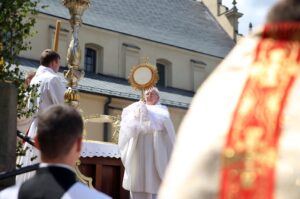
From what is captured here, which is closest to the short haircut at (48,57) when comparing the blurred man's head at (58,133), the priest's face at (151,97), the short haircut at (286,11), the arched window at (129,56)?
the priest's face at (151,97)

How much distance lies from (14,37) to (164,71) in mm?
29685

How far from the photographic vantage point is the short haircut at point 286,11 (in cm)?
142

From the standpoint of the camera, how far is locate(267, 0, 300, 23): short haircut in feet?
4.67

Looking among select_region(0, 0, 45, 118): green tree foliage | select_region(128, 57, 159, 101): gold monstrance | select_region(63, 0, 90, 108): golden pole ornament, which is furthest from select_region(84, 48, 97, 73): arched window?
select_region(0, 0, 45, 118): green tree foliage

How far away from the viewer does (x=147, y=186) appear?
351 inches

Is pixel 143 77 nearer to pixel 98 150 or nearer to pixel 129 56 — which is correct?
pixel 98 150

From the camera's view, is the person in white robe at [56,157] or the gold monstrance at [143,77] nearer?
the person in white robe at [56,157]

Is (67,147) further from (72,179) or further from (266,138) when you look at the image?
(266,138)

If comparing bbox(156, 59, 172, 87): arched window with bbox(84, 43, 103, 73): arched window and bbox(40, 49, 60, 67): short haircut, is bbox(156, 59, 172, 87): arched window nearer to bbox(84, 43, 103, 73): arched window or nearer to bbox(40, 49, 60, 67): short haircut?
bbox(84, 43, 103, 73): arched window

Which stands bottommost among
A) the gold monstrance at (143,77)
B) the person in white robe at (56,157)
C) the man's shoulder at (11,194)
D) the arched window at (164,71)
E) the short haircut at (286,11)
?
the man's shoulder at (11,194)

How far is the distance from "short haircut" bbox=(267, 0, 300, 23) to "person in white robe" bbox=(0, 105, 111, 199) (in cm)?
138

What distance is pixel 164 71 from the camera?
34.8m

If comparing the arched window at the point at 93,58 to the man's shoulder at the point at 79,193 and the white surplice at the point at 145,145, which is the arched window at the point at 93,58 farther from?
the man's shoulder at the point at 79,193

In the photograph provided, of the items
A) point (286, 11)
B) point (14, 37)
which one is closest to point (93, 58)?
point (14, 37)
